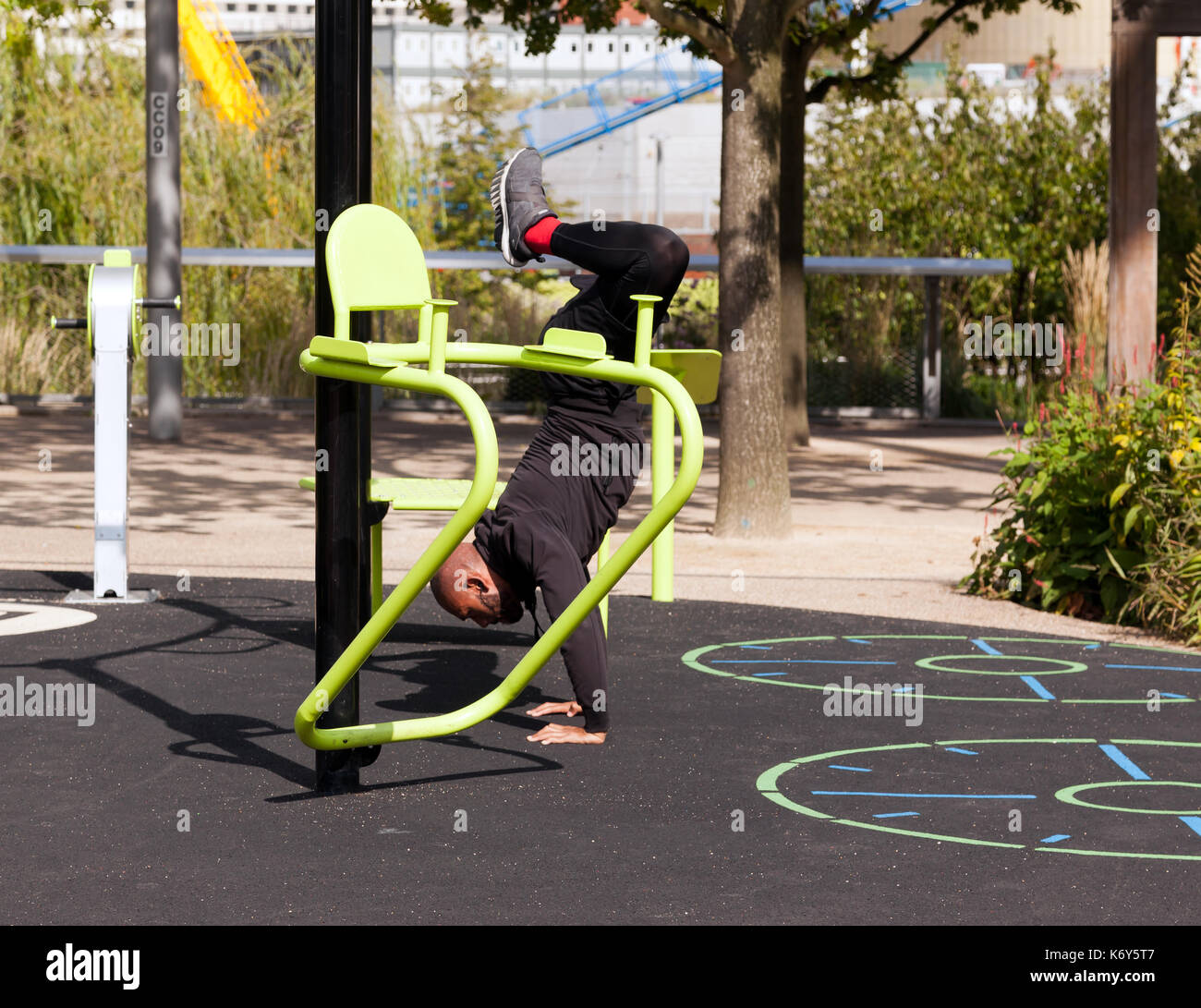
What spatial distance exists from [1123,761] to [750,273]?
5.77 meters

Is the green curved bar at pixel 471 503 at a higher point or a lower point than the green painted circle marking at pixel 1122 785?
higher

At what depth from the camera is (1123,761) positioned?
545 centimetres

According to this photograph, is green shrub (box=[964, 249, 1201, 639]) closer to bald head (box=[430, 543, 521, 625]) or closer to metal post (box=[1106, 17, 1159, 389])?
bald head (box=[430, 543, 521, 625])

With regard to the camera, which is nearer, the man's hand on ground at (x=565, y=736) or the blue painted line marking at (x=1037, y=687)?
the man's hand on ground at (x=565, y=736)

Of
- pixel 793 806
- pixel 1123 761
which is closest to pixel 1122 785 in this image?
pixel 1123 761

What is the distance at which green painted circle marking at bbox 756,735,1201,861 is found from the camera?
451 cm

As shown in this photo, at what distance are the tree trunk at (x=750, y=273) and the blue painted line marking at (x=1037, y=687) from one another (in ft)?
13.1

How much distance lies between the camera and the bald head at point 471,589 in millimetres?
5488

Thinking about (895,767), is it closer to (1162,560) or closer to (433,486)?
(433,486)

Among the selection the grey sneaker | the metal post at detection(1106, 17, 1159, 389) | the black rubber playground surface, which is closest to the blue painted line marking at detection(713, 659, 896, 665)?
the black rubber playground surface

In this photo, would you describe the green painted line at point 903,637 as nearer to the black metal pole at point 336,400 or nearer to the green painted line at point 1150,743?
the green painted line at point 1150,743

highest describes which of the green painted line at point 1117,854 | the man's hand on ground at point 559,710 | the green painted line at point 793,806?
the man's hand on ground at point 559,710

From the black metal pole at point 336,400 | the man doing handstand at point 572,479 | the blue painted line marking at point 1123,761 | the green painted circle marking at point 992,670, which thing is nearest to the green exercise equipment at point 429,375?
the black metal pole at point 336,400

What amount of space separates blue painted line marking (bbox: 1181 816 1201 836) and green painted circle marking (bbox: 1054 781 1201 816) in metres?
0.04
